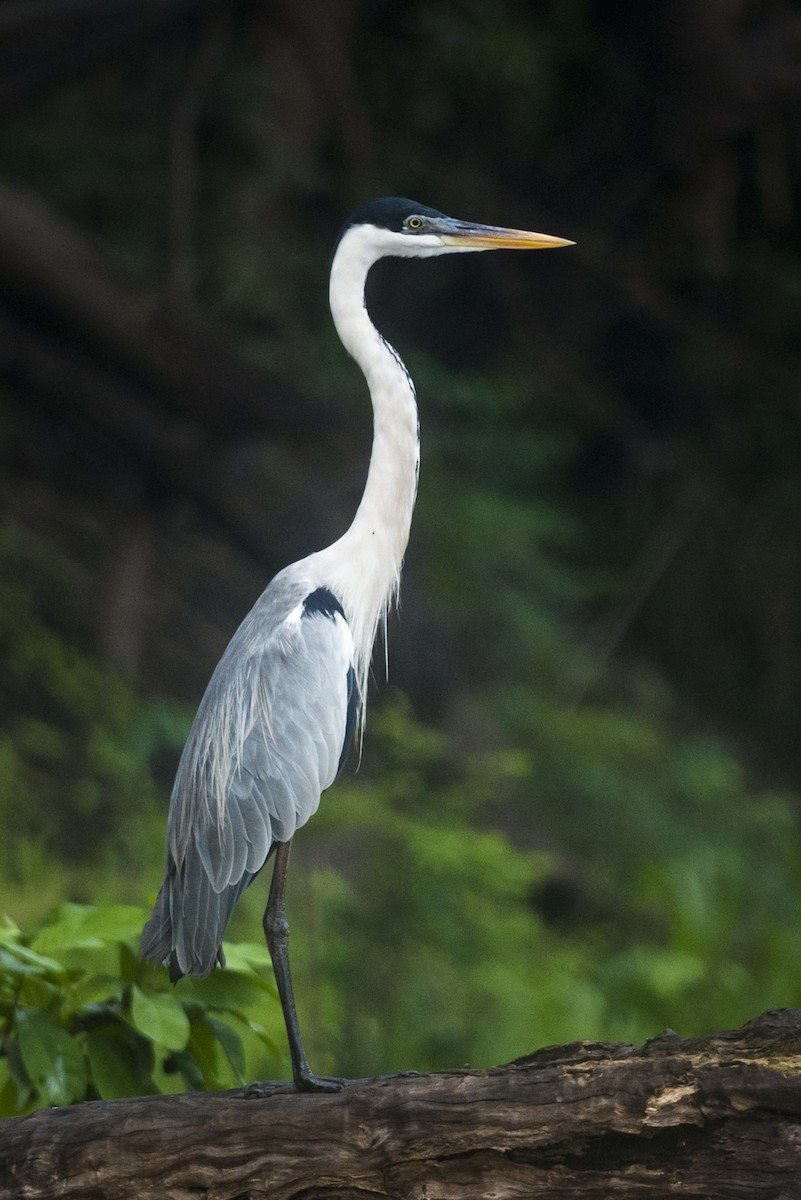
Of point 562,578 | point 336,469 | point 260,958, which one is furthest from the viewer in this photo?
point 562,578

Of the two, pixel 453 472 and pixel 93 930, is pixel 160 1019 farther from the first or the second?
pixel 453 472

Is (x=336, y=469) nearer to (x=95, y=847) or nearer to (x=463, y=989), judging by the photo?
(x=95, y=847)

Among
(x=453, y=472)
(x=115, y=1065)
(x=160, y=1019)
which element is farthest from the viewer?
(x=453, y=472)

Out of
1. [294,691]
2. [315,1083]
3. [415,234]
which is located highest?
[415,234]

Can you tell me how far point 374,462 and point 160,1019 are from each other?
1.09m

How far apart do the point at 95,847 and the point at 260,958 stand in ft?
9.00

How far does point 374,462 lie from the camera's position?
8.96 feet

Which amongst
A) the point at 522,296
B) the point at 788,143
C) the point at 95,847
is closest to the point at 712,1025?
the point at 95,847

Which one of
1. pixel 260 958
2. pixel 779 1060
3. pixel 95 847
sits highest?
pixel 95 847

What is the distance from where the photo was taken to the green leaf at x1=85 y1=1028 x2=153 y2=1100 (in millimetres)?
2494

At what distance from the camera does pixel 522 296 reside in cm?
773

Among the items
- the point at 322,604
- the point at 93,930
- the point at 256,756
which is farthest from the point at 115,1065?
the point at 322,604

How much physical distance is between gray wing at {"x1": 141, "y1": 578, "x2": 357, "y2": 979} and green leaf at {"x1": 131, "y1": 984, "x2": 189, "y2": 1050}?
0.07 m

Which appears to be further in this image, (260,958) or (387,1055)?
(387,1055)
